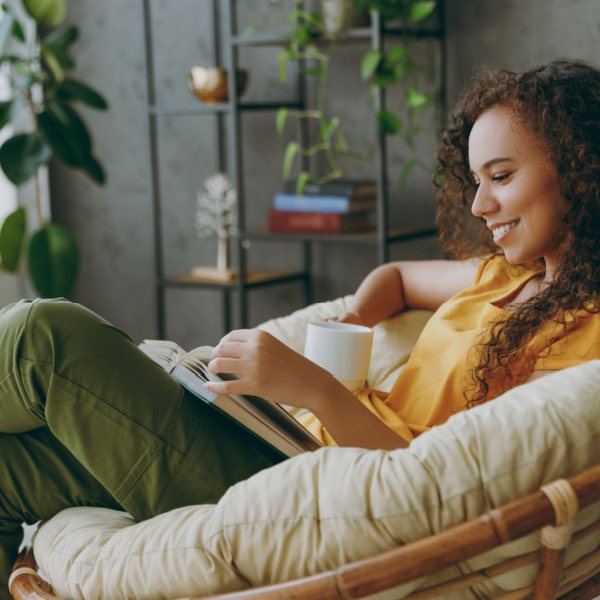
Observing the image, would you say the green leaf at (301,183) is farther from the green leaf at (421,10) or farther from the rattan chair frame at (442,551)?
the rattan chair frame at (442,551)

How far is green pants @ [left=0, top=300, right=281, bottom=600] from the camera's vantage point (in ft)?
4.27

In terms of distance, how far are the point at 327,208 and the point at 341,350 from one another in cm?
155

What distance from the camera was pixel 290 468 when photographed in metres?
1.07

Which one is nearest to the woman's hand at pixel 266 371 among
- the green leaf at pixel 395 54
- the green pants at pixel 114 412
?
the green pants at pixel 114 412

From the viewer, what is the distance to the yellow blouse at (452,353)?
1348mm

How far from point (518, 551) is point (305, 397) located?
356mm

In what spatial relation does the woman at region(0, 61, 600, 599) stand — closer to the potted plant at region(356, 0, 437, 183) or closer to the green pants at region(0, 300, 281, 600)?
the green pants at region(0, 300, 281, 600)

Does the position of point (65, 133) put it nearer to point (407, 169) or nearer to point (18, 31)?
point (18, 31)

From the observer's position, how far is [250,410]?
1.24 metres

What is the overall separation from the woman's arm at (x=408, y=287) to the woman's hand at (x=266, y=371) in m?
0.48

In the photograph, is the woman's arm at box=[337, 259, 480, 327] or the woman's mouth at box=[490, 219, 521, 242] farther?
the woman's arm at box=[337, 259, 480, 327]

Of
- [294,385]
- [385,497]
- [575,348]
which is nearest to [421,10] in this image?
[575,348]

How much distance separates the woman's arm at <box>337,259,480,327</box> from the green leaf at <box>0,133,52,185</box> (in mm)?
1648

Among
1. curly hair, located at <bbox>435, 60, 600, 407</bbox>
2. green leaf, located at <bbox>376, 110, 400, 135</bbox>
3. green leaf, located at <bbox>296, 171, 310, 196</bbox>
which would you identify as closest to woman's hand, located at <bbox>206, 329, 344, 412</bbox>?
curly hair, located at <bbox>435, 60, 600, 407</bbox>
